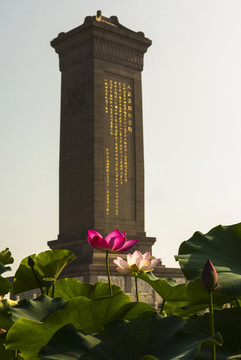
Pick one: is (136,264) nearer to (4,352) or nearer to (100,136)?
(4,352)

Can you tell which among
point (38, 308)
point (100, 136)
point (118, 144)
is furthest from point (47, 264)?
point (118, 144)

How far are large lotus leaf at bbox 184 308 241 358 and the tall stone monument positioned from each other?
60.4 feet

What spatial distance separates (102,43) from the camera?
2102cm

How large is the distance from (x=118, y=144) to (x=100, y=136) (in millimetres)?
736

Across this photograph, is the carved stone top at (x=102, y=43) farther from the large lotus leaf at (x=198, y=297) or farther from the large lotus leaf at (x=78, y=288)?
the large lotus leaf at (x=198, y=297)

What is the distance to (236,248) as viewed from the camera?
57.5 inches

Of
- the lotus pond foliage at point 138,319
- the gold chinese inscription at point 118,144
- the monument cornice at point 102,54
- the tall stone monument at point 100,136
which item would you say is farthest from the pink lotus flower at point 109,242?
the monument cornice at point 102,54

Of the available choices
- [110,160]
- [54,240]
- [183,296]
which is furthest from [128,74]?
[183,296]

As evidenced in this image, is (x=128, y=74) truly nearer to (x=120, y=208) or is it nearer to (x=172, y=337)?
(x=120, y=208)

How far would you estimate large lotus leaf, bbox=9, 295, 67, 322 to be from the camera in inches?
50.1

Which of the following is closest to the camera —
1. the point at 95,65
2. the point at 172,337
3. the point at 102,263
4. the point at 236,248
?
the point at 172,337

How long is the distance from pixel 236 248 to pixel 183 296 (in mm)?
264

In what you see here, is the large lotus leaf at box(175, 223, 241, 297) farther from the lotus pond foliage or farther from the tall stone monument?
the tall stone monument

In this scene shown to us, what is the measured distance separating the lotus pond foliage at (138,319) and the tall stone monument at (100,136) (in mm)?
18058
